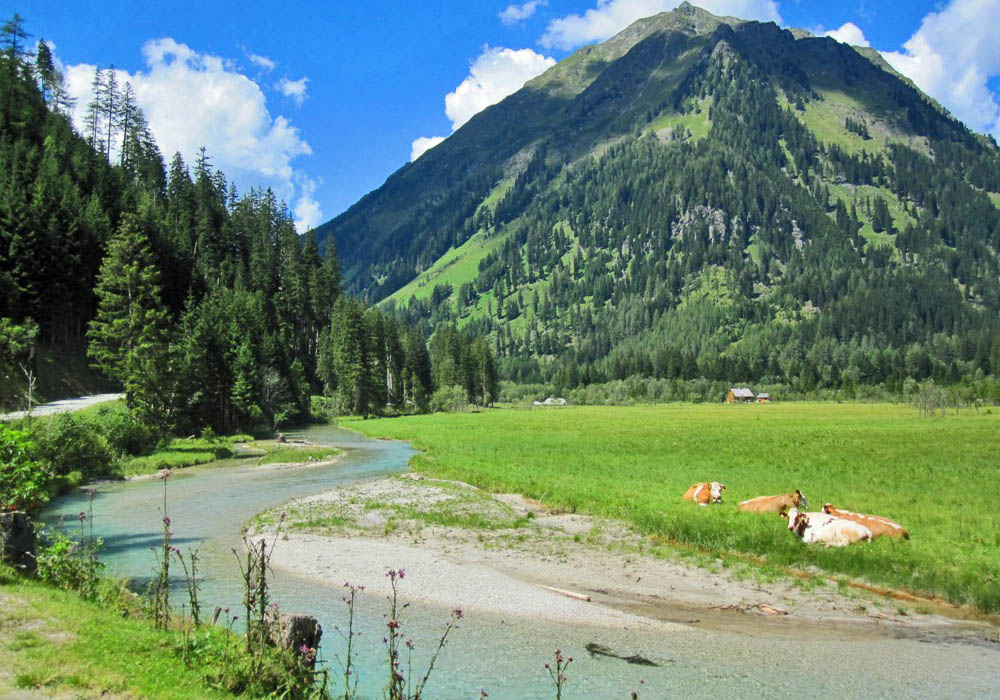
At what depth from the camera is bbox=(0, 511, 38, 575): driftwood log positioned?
11.9 metres

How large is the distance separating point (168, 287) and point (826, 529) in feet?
280

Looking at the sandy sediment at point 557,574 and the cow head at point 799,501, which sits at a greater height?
the cow head at point 799,501

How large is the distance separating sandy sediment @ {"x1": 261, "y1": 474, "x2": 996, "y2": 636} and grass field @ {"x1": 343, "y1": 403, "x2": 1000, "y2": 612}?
1471 mm

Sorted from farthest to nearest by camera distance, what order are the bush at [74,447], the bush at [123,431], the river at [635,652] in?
the bush at [123,431]
the bush at [74,447]
the river at [635,652]

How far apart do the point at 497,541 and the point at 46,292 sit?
60.1m

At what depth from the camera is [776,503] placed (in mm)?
22188

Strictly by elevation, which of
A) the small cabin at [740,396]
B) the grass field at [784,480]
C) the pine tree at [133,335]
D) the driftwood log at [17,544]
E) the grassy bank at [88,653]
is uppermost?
the pine tree at [133,335]

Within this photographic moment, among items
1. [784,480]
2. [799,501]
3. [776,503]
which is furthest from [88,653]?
[784,480]

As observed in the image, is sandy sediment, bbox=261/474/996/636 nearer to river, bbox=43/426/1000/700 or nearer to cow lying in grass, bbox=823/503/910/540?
river, bbox=43/426/1000/700

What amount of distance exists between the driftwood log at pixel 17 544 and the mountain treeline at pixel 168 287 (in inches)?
1456

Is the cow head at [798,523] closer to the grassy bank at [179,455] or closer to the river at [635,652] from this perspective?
the river at [635,652]

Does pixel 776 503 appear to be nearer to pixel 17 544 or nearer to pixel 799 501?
pixel 799 501

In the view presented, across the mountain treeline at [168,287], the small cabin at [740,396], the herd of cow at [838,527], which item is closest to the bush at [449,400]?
the mountain treeline at [168,287]

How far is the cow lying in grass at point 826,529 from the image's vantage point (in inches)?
703
